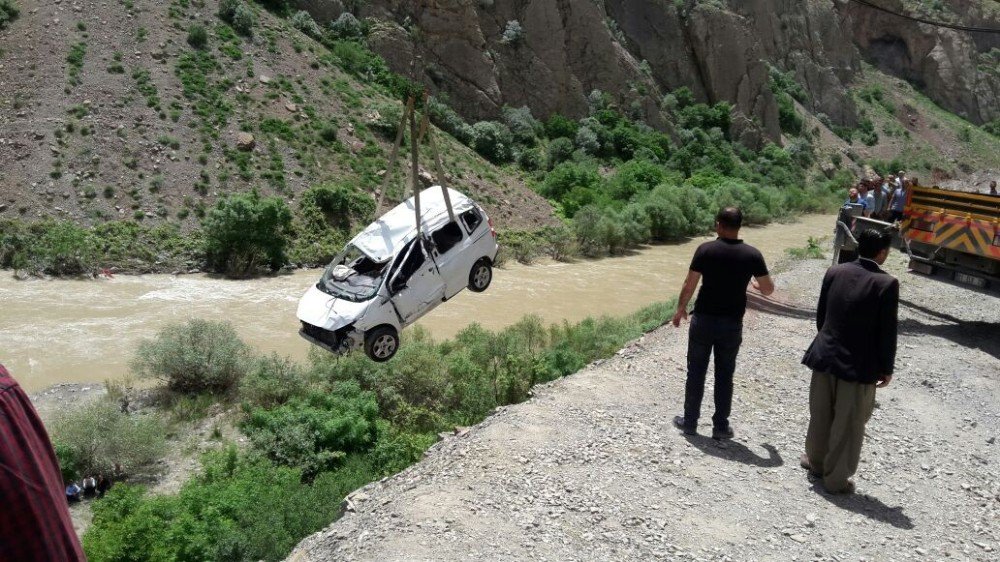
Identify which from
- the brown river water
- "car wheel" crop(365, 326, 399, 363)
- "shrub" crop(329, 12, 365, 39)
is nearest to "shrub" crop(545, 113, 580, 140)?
"shrub" crop(329, 12, 365, 39)

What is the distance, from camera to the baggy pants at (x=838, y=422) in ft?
20.8

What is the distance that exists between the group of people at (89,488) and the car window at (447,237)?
5.84 meters

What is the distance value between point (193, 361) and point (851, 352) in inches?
478

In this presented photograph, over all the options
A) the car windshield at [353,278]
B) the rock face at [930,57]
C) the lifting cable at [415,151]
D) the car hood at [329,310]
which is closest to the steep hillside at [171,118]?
the car windshield at [353,278]

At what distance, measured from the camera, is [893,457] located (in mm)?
7656

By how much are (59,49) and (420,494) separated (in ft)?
96.7

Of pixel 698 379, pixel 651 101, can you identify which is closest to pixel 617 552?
pixel 698 379

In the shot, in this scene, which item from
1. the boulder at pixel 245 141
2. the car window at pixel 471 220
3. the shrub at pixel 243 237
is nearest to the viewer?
the car window at pixel 471 220

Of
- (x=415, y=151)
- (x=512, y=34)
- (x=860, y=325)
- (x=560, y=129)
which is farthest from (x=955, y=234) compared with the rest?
(x=512, y=34)

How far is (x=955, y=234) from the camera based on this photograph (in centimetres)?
1173

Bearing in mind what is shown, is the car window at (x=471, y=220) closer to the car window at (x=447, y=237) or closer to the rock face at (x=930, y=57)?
the car window at (x=447, y=237)

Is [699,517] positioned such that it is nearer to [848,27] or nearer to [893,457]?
[893,457]

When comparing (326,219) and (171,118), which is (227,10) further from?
(326,219)

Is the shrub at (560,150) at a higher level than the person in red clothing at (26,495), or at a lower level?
higher
